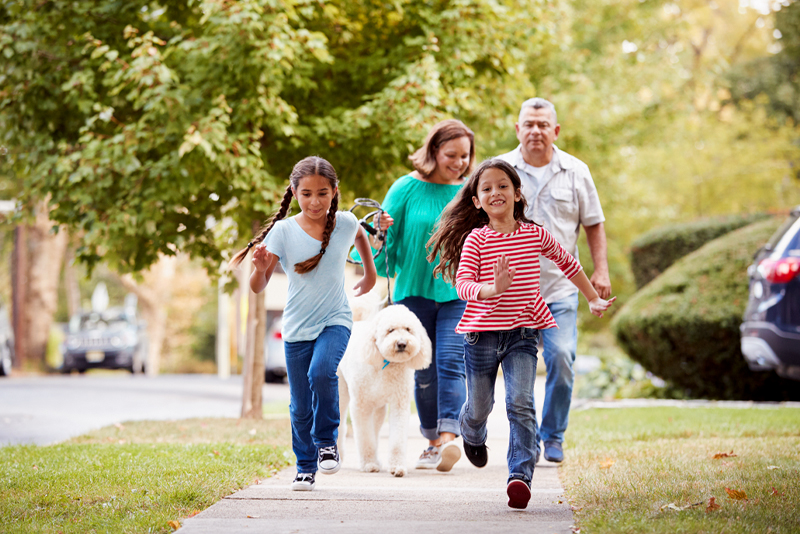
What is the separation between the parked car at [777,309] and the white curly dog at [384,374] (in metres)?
4.54

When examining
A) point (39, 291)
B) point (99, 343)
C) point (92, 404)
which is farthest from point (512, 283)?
point (39, 291)

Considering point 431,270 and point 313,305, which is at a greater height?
point 431,270

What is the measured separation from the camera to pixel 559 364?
18.3ft

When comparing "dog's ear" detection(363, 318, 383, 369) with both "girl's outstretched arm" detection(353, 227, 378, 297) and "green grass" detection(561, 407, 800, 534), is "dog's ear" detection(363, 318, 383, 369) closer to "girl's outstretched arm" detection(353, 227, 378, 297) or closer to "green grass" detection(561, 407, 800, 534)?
"girl's outstretched arm" detection(353, 227, 378, 297)

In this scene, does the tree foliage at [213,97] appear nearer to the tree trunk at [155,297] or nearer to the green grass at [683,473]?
the green grass at [683,473]

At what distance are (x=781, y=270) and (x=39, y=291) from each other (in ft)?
70.2

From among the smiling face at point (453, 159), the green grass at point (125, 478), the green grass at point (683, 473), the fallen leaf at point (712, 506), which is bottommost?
the green grass at point (125, 478)

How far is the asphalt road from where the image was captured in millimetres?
9305

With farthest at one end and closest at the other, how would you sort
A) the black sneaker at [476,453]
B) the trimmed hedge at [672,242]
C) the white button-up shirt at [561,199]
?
the trimmed hedge at [672,242] → the white button-up shirt at [561,199] → the black sneaker at [476,453]

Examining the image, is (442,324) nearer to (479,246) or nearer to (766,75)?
(479,246)

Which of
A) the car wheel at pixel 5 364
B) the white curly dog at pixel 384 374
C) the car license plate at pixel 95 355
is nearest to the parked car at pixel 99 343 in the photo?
the car license plate at pixel 95 355

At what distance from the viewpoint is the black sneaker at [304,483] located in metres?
4.70

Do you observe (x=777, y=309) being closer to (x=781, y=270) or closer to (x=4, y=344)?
(x=781, y=270)

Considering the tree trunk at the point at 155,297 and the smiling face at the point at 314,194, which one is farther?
the tree trunk at the point at 155,297
